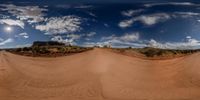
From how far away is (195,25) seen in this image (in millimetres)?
9242

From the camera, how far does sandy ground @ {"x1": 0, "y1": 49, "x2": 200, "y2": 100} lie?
565 centimetres

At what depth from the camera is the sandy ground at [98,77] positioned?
18.5 ft

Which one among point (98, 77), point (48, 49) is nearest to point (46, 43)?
point (48, 49)

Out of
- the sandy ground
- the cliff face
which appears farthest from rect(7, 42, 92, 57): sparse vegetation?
the sandy ground

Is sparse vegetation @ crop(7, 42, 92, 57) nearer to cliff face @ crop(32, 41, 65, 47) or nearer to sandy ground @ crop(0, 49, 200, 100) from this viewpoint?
cliff face @ crop(32, 41, 65, 47)

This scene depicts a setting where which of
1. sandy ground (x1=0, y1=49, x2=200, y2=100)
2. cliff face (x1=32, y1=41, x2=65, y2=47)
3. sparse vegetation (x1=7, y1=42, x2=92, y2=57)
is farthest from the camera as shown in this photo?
cliff face (x1=32, y1=41, x2=65, y2=47)

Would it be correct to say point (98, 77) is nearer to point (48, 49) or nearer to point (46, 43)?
point (48, 49)

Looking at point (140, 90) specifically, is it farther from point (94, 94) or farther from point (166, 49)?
point (166, 49)

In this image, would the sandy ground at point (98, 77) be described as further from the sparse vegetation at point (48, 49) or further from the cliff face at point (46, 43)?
the cliff face at point (46, 43)

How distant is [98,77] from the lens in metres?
5.90

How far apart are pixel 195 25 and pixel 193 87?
366 centimetres

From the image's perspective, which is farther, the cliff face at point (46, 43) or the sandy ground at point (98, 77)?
the cliff face at point (46, 43)

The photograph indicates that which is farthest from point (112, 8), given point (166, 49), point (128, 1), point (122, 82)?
point (122, 82)

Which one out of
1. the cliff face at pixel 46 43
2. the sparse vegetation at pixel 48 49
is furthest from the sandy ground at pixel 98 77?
the cliff face at pixel 46 43
